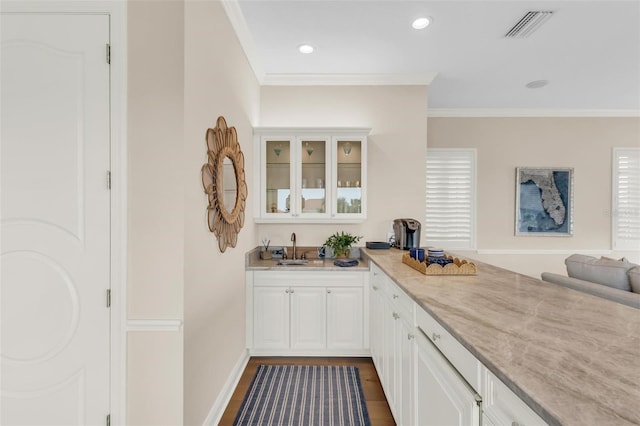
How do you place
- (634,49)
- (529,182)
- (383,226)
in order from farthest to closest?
(529,182) → (383,226) → (634,49)

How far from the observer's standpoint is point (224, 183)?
229 cm

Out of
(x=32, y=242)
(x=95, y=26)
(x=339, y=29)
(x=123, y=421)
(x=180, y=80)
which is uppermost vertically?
(x=339, y=29)

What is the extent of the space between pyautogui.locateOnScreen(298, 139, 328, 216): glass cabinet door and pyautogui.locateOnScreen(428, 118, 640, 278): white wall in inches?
84.0

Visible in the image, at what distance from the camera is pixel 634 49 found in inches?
116

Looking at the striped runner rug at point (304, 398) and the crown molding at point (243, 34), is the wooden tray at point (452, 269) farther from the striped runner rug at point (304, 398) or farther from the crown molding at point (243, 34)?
the crown molding at point (243, 34)

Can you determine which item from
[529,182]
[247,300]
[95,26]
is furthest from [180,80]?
[529,182]

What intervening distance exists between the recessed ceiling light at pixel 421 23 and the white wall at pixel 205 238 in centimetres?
147

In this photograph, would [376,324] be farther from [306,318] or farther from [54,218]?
[54,218]

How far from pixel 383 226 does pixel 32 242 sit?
2990 millimetres

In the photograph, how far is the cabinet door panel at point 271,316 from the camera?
302 cm

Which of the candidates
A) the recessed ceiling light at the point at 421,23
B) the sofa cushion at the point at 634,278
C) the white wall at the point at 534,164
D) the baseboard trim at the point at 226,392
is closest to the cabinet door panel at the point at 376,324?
the baseboard trim at the point at 226,392

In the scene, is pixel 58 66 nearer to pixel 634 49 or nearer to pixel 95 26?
pixel 95 26

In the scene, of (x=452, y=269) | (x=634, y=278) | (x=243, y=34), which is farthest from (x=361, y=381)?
(x=243, y=34)

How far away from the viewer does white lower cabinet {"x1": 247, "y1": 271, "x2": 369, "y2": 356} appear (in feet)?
9.87
